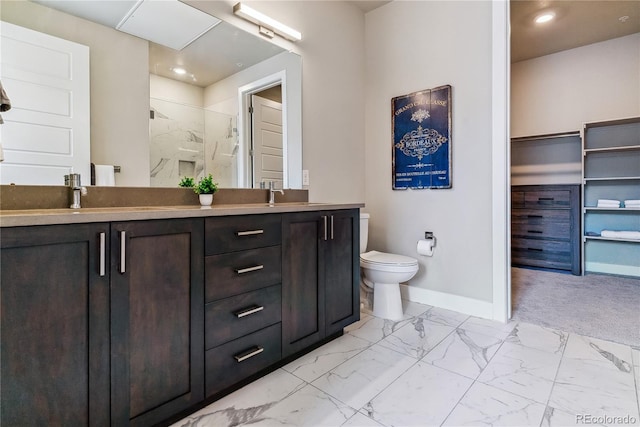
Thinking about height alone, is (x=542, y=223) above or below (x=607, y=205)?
below

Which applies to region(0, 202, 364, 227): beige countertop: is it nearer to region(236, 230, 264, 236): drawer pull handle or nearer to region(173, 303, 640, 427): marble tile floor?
region(236, 230, 264, 236): drawer pull handle

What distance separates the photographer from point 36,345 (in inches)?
35.5

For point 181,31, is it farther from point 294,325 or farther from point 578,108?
point 578,108

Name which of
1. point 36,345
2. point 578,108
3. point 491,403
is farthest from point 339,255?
point 578,108

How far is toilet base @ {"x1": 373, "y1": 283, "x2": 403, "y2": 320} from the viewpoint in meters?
2.38

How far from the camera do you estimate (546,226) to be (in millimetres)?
3709

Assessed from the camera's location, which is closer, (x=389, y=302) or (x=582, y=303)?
(x=389, y=302)

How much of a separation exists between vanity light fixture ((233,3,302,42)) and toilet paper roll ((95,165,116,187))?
1.27 m

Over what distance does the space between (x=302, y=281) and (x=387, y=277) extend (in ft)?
2.85

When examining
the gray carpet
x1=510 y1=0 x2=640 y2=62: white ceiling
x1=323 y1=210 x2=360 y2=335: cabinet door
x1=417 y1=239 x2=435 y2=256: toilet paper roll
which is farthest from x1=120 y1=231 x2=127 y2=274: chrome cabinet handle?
x1=510 y1=0 x2=640 y2=62: white ceiling

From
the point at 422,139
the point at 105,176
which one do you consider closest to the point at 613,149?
the point at 422,139

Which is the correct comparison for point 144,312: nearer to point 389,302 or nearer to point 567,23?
point 389,302

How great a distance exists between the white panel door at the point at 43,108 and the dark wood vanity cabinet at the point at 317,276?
40.1 inches

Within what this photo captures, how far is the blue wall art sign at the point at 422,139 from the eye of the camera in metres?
2.54
